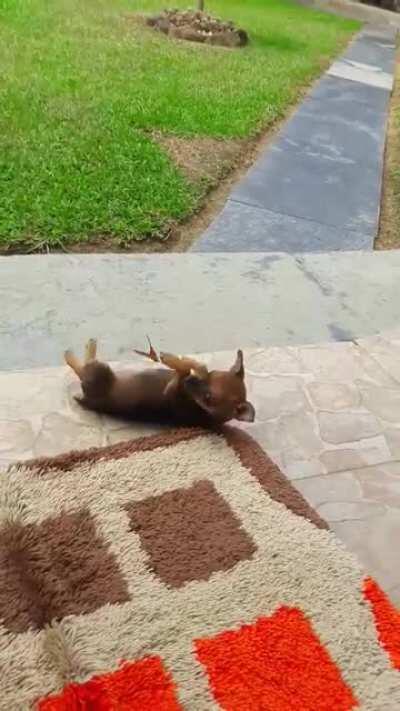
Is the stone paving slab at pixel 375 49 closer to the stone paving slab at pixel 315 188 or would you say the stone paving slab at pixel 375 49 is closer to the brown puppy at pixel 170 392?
the stone paving slab at pixel 315 188

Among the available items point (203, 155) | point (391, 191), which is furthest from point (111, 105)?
point (391, 191)

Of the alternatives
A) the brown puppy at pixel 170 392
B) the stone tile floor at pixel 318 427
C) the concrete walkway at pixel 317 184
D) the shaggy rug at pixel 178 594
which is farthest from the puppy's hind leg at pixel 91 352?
the concrete walkway at pixel 317 184

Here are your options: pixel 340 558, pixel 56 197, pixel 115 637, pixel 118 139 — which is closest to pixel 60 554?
pixel 115 637

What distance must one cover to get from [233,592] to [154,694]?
1.37 feet

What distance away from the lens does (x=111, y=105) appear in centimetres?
618

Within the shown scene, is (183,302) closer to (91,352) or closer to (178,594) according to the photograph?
(91,352)

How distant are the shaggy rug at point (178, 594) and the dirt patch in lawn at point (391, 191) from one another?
2.66 meters

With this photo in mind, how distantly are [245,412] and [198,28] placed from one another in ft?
23.2

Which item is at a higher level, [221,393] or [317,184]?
[221,393]

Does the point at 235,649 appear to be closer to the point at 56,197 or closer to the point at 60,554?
the point at 60,554

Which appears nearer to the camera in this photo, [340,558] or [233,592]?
[233,592]

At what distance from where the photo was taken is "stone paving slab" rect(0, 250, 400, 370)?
3.51 meters

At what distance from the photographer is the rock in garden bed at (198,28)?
8781mm

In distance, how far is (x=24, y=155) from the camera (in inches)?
199
